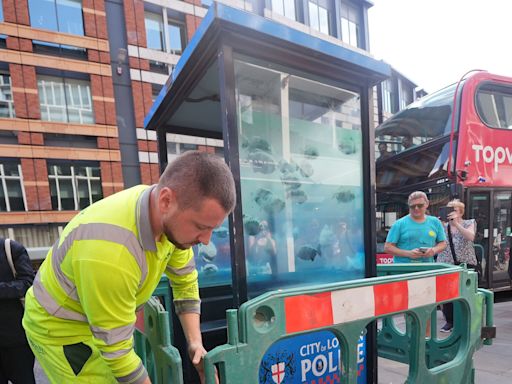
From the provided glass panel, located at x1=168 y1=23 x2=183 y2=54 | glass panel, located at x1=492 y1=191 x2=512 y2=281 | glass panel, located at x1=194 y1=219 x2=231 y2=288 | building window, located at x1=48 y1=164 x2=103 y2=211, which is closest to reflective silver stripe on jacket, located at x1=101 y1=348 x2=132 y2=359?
glass panel, located at x1=194 y1=219 x2=231 y2=288

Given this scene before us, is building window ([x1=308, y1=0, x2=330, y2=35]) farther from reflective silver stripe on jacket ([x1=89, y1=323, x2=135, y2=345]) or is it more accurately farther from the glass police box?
reflective silver stripe on jacket ([x1=89, y1=323, x2=135, y2=345])

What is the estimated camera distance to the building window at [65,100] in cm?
1286

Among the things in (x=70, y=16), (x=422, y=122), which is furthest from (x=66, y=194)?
(x=422, y=122)

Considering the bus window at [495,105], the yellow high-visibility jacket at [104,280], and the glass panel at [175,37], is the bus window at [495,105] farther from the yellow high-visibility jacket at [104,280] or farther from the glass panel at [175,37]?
the glass panel at [175,37]

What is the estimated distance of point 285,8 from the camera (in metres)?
17.6

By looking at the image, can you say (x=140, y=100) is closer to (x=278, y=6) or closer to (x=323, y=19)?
(x=278, y=6)

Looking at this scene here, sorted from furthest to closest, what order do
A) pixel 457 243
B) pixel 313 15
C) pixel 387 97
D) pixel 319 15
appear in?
pixel 387 97 → pixel 319 15 → pixel 313 15 → pixel 457 243

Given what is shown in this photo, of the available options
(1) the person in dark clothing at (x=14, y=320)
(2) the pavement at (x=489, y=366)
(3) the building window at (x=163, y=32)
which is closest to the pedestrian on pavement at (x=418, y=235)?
(2) the pavement at (x=489, y=366)

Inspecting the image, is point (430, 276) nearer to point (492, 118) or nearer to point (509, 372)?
point (509, 372)

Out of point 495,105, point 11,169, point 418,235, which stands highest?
point 495,105

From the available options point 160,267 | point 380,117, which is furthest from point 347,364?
point 380,117

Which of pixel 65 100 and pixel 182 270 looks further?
pixel 65 100

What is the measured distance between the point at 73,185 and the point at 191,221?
1424cm

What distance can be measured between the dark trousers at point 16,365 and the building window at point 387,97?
23.3 meters
